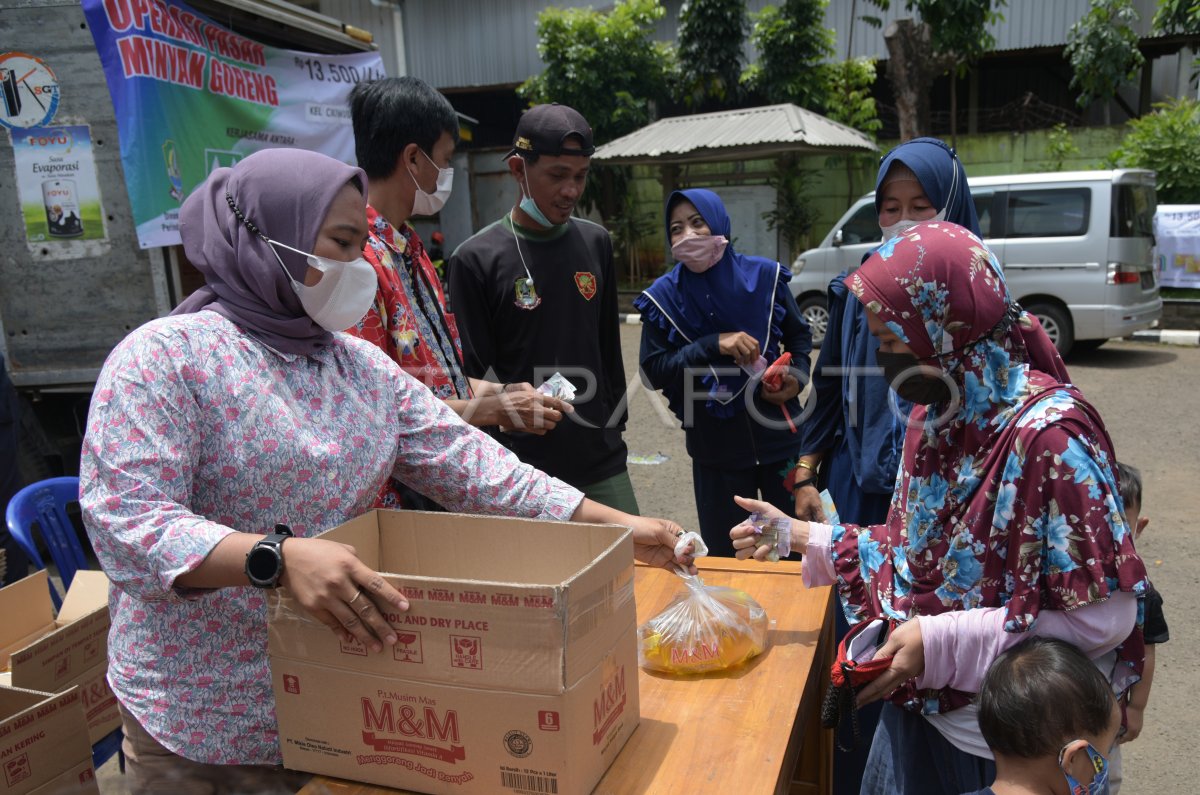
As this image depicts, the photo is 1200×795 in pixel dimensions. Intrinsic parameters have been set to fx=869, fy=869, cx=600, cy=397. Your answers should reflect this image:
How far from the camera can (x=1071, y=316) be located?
29.1ft

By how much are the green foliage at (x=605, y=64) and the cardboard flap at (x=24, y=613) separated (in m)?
13.6

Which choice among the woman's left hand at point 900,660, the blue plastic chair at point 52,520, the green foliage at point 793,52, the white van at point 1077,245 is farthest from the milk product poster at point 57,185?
the green foliage at point 793,52

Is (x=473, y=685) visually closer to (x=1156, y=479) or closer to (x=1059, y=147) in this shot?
(x=1156, y=479)

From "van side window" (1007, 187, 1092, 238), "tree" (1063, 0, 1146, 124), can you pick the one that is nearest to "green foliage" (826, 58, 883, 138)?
"tree" (1063, 0, 1146, 124)

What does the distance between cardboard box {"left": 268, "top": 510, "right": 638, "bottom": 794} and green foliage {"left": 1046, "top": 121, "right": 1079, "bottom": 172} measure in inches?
522

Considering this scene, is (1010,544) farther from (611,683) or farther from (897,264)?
(611,683)

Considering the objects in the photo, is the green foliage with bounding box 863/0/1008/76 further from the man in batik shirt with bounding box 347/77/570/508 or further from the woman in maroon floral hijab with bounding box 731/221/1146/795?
the woman in maroon floral hijab with bounding box 731/221/1146/795

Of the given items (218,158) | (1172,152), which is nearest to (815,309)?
(1172,152)

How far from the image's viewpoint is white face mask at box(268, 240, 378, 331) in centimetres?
149

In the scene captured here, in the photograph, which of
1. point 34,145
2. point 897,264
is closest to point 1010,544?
point 897,264

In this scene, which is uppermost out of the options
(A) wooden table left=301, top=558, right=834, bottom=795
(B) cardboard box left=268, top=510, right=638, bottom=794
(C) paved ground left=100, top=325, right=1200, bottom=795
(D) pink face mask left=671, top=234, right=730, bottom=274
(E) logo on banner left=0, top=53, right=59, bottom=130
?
(E) logo on banner left=0, top=53, right=59, bottom=130

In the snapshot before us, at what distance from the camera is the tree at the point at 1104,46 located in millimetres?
12469

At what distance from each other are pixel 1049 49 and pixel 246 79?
13.9 metres

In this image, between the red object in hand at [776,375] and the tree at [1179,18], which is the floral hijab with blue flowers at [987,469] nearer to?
the red object in hand at [776,375]
